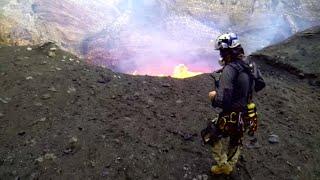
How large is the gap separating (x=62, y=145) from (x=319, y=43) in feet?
24.3

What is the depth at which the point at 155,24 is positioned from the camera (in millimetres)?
26844

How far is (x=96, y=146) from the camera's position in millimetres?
5980

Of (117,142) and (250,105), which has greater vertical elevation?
(250,105)

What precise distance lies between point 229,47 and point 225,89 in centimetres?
54

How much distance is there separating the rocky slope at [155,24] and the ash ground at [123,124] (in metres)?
Result: 13.5

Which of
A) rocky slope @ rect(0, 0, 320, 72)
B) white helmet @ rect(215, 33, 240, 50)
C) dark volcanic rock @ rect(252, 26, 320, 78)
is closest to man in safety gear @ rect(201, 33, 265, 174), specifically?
white helmet @ rect(215, 33, 240, 50)

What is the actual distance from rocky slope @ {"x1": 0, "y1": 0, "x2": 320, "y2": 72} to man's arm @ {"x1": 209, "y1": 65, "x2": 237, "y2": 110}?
56.8 feet

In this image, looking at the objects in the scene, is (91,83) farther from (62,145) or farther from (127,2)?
(127,2)

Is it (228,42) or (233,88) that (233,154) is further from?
(228,42)

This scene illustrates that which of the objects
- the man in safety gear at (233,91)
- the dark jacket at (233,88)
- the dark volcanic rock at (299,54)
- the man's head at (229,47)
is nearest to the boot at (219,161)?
the man in safety gear at (233,91)

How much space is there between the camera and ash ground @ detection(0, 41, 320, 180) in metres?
5.57

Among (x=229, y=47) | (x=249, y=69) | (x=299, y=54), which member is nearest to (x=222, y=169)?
(x=249, y=69)

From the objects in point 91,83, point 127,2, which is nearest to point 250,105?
point 91,83

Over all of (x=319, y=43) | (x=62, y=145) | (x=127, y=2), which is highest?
(x=319, y=43)
